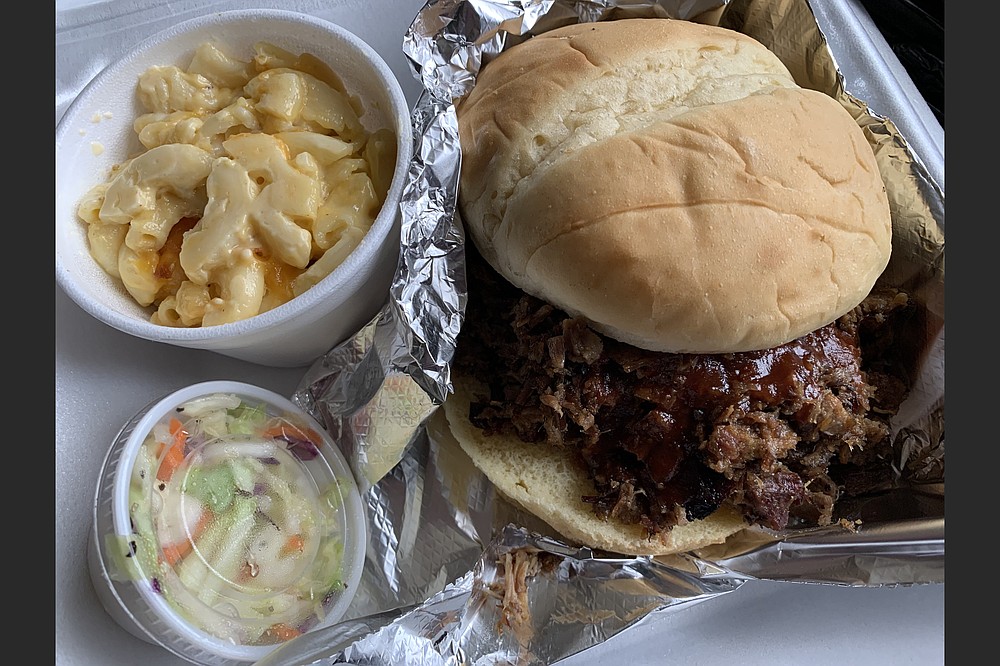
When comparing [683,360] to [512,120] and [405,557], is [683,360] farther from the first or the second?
[405,557]

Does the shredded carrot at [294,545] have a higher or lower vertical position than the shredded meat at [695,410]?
lower

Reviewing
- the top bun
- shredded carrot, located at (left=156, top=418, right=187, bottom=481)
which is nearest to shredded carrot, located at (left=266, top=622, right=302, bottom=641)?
shredded carrot, located at (left=156, top=418, right=187, bottom=481)

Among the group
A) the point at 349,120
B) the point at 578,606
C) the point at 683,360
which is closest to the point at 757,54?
the point at 683,360

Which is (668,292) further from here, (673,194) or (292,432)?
(292,432)

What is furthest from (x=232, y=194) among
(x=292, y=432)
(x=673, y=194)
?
(x=673, y=194)

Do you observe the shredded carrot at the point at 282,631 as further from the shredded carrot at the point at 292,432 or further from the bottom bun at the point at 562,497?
the bottom bun at the point at 562,497

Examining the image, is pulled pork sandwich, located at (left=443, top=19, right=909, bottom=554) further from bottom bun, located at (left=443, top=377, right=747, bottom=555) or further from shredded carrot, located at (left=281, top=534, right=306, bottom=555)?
shredded carrot, located at (left=281, top=534, right=306, bottom=555)

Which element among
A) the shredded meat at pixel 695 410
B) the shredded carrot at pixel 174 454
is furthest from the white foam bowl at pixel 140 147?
the shredded meat at pixel 695 410

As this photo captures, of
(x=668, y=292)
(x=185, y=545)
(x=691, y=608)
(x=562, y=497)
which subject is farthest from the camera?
(x=691, y=608)
